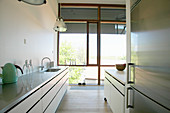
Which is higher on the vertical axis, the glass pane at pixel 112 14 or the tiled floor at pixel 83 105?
the glass pane at pixel 112 14

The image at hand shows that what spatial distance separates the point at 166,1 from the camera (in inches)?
27.3

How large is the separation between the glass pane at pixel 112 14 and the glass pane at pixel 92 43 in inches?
23.6

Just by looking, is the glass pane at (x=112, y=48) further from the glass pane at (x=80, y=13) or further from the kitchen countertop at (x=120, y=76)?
the kitchen countertop at (x=120, y=76)

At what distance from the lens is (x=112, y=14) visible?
15.7 feet

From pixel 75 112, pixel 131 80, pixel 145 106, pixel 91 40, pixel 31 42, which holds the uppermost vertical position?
pixel 91 40

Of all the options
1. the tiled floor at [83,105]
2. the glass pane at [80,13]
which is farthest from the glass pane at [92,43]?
the tiled floor at [83,105]

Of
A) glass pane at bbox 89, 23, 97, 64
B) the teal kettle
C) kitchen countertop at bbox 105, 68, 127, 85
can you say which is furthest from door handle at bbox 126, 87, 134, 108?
glass pane at bbox 89, 23, 97, 64

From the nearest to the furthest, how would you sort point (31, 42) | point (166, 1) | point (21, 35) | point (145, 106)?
point (166, 1)
point (145, 106)
point (21, 35)
point (31, 42)

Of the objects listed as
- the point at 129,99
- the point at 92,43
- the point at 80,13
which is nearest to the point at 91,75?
the point at 92,43

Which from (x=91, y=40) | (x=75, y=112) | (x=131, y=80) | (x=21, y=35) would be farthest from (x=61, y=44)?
(x=131, y=80)

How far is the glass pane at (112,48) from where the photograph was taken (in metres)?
4.77

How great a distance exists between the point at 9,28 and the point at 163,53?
2.00 m

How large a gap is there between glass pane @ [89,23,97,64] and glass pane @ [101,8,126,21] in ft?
1.96

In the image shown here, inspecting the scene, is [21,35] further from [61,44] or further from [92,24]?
[92,24]
